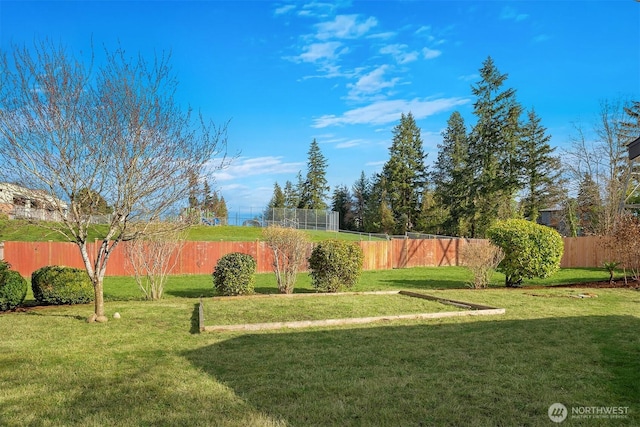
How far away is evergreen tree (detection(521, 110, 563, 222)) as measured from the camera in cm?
3488

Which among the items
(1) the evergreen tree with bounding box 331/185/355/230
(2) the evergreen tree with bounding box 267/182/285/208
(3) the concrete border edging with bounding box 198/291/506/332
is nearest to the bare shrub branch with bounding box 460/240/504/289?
(3) the concrete border edging with bounding box 198/291/506/332

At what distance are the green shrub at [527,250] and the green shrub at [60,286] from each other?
11.7 metres

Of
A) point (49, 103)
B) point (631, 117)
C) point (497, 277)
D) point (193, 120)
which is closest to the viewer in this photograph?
point (49, 103)

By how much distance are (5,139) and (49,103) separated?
1009 mm

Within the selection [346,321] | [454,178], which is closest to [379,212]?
[454,178]

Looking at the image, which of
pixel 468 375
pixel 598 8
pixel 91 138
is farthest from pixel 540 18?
pixel 91 138

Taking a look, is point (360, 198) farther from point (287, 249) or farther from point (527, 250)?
point (287, 249)

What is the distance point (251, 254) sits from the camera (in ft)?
69.5

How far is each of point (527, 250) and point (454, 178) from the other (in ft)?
84.8

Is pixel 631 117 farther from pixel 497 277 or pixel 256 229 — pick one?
pixel 256 229

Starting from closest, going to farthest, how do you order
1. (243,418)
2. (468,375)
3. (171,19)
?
(243,418)
(468,375)
(171,19)

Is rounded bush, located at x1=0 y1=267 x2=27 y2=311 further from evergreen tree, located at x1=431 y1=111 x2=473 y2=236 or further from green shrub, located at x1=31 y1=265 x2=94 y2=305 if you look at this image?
evergreen tree, located at x1=431 y1=111 x2=473 y2=236

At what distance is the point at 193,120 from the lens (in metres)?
8.28

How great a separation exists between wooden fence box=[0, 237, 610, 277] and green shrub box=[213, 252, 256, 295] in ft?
19.7
